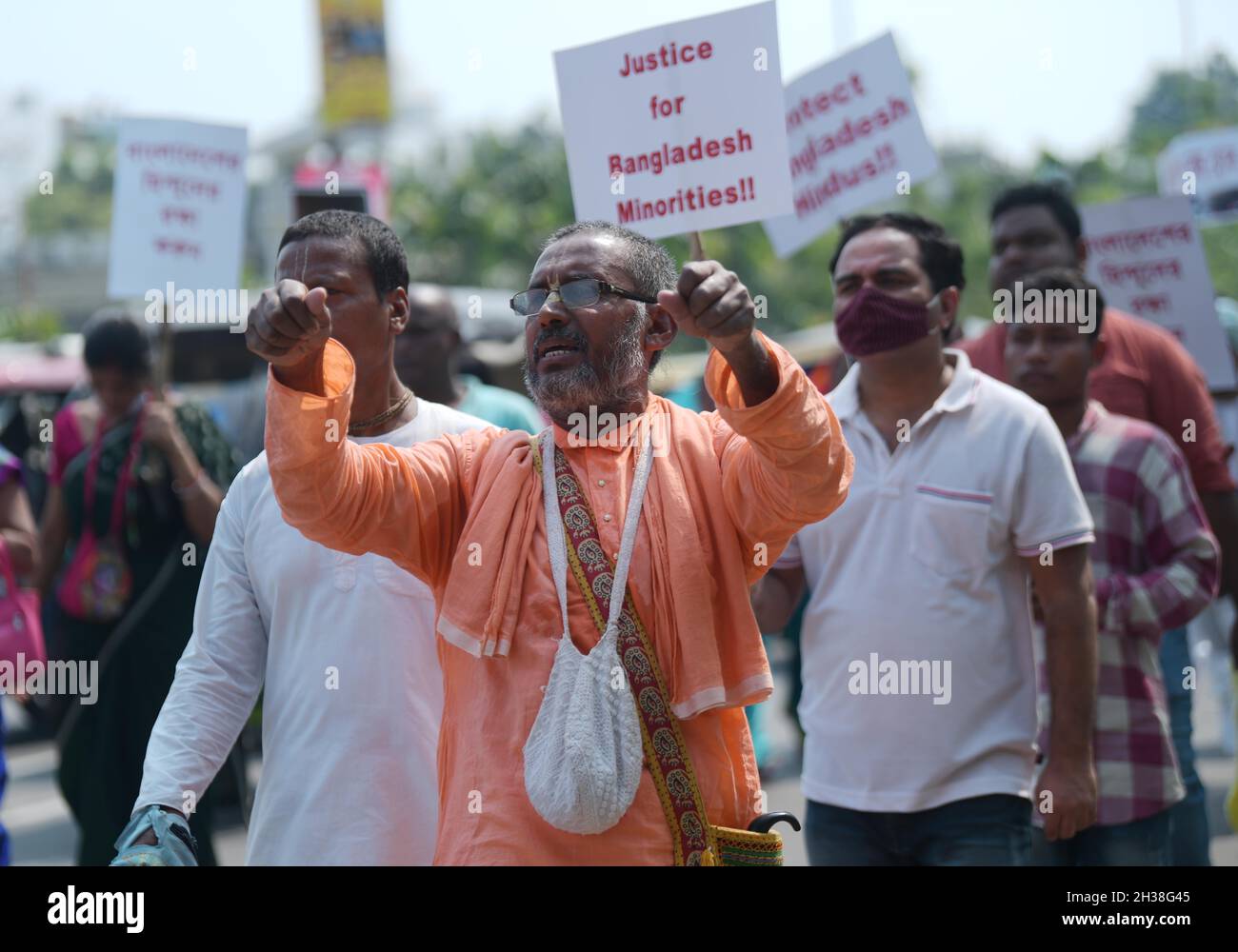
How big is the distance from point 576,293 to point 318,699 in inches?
40.0

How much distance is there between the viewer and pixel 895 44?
5727 millimetres

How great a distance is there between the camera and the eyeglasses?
3.11 meters

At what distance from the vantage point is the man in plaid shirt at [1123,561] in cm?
438

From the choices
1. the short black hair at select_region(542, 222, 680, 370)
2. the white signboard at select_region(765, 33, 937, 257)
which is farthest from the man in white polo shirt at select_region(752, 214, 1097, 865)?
the white signboard at select_region(765, 33, 937, 257)

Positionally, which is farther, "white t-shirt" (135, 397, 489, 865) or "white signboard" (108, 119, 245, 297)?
"white signboard" (108, 119, 245, 297)

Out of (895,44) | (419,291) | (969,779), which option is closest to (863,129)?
(895,44)

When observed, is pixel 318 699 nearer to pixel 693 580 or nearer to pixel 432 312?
pixel 693 580

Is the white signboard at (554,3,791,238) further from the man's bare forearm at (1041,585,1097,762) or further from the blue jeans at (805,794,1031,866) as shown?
the blue jeans at (805,794,1031,866)

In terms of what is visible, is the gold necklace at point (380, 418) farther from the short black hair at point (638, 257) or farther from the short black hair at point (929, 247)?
the short black hair at point (929, 247)

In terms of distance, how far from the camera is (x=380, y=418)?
3.71 meters

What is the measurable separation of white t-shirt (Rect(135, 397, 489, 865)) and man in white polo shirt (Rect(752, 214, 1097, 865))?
115cm

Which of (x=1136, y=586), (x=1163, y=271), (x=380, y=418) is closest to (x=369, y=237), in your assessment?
(x=380, y=418)

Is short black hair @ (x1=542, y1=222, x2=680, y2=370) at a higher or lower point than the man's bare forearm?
higher
